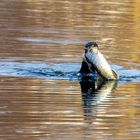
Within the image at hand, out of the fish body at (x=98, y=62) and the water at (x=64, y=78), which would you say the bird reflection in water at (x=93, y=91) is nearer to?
the water at (x=64, y=78)

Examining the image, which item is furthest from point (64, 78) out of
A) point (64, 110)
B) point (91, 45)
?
point (64, 110)

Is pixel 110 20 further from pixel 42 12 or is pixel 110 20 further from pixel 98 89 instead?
pixel 98 89

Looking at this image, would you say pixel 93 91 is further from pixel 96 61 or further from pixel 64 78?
pixel 64 78

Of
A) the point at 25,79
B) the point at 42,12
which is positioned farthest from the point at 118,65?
the point at 42,12

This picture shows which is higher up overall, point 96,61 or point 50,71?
point 96,61

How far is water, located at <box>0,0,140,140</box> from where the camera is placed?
10.4 metres

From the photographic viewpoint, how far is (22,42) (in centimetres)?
1805

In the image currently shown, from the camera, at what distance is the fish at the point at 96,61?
44.3 feet

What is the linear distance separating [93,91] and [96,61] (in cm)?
55

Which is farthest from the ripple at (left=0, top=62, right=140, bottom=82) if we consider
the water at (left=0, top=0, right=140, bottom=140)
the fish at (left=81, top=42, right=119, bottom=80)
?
the fish at (left=81, top=42, right=119, bottom=80)

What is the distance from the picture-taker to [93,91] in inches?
520

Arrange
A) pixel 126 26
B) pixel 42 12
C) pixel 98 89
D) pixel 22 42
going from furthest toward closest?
pixel 42 12, pixel 126 26, pixel 22 42, pixel 98 89

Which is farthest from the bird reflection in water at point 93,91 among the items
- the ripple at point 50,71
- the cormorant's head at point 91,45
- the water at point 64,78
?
the cormorant's head at point 91,45

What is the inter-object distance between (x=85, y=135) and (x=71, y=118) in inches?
35.8
